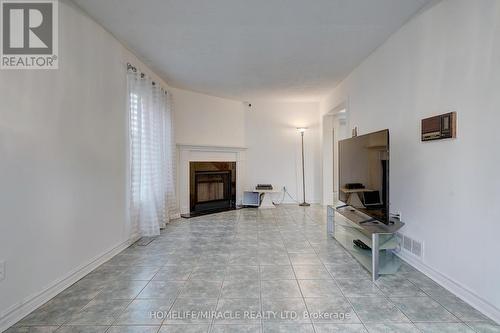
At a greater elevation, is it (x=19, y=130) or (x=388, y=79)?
(x=388, y=79)

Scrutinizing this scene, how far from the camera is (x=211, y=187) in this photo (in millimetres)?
5691

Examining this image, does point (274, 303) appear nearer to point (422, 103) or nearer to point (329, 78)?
point (422, 103)

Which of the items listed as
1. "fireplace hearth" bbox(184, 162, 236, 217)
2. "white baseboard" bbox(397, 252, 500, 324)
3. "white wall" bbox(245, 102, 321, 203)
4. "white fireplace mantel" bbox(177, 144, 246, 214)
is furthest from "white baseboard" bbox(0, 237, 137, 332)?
"white wall" bbox(245, 102, 321, 203)

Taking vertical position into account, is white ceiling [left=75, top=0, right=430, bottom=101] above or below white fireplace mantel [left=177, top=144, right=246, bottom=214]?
above

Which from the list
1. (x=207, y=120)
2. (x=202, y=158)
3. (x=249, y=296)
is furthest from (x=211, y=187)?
(x=249, y=296)

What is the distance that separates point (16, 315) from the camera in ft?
5.63

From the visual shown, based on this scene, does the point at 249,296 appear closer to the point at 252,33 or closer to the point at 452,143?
the point at 452,143

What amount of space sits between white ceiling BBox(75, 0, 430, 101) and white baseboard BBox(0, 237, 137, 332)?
244 centimetres

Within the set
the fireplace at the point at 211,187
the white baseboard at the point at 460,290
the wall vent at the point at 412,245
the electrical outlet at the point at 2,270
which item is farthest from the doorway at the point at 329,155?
the electrical outlet at the point at 2,270

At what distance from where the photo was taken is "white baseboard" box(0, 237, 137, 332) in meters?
1.67

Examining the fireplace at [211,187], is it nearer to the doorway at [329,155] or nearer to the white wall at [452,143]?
the doorway at [329,155]

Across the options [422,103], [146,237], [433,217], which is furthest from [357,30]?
[146,237]

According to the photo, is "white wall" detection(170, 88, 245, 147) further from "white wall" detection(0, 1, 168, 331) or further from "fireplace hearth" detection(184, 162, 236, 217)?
"white wall" detection(0, 1, 168, 331)

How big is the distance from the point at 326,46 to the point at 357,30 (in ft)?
1.51
